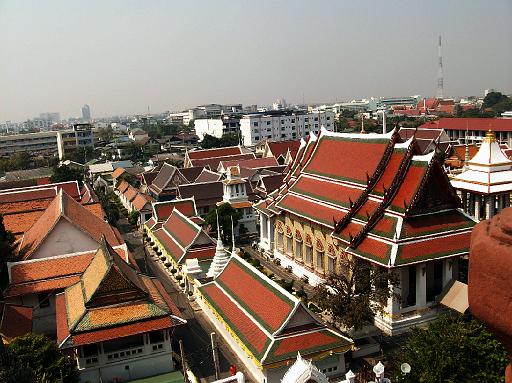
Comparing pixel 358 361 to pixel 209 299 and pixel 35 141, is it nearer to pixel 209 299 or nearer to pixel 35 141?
pixel 209 299

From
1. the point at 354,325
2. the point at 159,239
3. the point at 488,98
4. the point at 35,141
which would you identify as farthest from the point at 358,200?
the point at 488,98

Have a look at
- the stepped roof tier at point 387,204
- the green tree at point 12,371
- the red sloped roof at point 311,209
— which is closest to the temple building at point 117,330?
the green tree at point 12,371

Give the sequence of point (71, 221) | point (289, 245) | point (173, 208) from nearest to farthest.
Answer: point (71, 221) → point (289, 245) → point (173, 208)

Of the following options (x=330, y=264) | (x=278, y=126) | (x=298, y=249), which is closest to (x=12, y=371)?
(x=330, y=264)

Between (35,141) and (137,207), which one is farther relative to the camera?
(35,141)

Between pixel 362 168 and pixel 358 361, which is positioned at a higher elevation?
pixel 362 168

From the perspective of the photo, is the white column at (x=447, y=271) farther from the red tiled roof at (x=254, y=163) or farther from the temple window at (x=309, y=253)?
the red tiled roof at (x=254, y=163)

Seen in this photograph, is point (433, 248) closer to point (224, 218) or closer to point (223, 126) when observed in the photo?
point (224, 218)
